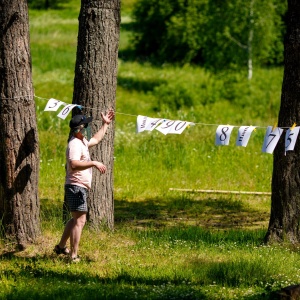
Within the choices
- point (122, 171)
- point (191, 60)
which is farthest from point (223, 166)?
point (191, 60)

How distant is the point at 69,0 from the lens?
65.6 m

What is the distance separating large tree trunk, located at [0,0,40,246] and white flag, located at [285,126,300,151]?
3162 millimetres

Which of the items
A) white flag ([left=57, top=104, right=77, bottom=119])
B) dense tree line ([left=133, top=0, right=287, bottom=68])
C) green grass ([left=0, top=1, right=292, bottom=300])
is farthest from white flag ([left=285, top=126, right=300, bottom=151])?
dense tree line ([left=133, top=0, right=287, bottom=68])

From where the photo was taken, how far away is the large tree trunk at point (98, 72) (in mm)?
11141

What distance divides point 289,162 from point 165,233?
2.26m

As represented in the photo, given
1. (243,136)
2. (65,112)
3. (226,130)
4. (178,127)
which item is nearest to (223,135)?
(226,130)

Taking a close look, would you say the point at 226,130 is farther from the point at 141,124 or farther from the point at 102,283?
the point at 102,283

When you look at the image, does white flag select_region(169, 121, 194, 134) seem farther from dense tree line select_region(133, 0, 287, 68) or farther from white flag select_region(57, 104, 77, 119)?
dense tree line select_region(133, 0, 287, 68)

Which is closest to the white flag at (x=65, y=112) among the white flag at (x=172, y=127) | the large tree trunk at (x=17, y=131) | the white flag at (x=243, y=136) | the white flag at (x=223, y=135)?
the large tree trunk at (x=17, y=131)

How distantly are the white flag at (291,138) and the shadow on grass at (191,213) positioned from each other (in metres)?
3.38

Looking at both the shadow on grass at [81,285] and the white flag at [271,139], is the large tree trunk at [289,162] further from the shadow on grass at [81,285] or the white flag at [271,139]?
the shadow on grass at [81,285]

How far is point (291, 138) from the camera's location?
10.1 meters

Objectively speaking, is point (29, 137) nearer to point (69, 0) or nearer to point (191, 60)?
point (191, 60)

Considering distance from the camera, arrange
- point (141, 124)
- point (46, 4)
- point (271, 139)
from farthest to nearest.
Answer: point (46, 4) → point (141, 124) → point (271, 139)
